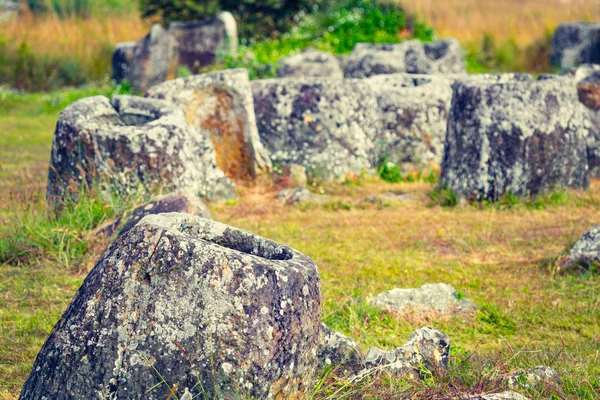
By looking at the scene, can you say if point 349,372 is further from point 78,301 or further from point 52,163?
point 52,163

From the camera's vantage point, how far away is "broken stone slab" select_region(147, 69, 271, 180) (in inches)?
359

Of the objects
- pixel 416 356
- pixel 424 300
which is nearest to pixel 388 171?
pixel 424 300

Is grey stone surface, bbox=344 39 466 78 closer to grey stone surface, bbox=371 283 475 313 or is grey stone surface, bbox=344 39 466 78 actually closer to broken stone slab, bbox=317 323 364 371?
grey stone surface, bbox=371 283 475 313

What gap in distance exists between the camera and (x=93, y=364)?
306 cm

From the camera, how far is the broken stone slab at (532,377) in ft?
12.3

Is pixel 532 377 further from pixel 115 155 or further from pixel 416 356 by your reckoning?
pixel 115 155

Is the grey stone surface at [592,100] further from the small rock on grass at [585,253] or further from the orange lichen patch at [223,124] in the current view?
the orange lichen patch at [223,124]

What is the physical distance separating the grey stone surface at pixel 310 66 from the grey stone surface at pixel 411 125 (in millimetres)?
4088

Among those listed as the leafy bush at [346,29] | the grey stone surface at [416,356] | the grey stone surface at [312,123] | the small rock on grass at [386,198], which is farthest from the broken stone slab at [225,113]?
the leafy bush at [346,29]

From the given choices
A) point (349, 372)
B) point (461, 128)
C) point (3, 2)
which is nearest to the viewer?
point (349, 372)

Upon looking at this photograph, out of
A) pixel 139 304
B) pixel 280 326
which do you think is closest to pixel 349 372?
pixel 280 326

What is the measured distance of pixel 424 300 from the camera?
5.59 meters

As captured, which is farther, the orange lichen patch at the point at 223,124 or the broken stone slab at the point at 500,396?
the orange lichen patch at the point at 223,124

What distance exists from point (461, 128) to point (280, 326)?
5.63m
